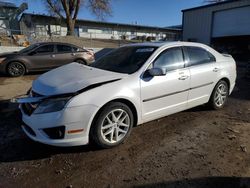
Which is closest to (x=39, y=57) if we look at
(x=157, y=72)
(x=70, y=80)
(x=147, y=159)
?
(x=70, y=80)

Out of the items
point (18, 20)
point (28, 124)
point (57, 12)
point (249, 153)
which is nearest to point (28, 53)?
point (28, 124)

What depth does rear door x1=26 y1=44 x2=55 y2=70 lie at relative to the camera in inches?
372

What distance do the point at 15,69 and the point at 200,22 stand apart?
60.7 ft

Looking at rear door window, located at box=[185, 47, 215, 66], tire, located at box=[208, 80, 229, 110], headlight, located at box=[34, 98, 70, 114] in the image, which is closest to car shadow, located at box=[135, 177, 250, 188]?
headlight, located at box=[34, 98, 70, 114]

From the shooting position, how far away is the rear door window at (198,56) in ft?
14.4

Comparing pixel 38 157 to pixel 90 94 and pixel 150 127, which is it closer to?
pixel 90 94

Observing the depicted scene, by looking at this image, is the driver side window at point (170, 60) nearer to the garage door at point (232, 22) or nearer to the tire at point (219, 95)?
the tire at point (219, 95)

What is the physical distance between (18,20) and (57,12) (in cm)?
828

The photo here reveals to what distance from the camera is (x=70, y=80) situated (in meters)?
3.31

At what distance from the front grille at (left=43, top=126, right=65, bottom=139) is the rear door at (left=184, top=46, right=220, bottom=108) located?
247cm

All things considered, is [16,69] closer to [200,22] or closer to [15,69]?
[15,69]

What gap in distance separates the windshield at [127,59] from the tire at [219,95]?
1.82 metres

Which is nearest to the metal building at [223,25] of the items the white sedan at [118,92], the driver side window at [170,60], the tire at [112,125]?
the white sedan at [118,92]

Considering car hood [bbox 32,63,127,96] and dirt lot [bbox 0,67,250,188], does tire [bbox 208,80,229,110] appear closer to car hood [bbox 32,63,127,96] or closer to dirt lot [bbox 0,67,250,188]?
dirt lot [bbox 0,67,250,188]
